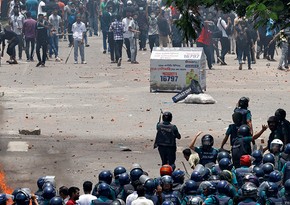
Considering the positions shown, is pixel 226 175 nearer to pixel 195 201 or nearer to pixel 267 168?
pixel 267 168

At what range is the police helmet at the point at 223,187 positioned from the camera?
14062 mm

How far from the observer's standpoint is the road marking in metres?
22.5

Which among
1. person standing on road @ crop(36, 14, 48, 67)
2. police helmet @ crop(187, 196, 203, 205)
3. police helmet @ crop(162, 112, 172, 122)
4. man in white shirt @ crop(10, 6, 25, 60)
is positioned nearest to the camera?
police helmet @ crop(187, 196, 203, 205)

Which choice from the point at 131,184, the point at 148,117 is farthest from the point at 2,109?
the point at 131,184

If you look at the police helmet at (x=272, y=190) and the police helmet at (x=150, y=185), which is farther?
the police helmet at (x=150, y=185)

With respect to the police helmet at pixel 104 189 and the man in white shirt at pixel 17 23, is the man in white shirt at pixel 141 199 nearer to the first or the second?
the police helmet at pixel 104 189

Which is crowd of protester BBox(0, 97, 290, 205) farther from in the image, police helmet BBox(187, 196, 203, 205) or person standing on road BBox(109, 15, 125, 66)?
person standing on road BBox(109, 15, 125, 66)

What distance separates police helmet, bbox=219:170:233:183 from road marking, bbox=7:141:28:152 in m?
7.92

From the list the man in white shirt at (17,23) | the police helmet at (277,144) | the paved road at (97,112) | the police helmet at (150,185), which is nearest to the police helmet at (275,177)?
the police helmet at (150,185)

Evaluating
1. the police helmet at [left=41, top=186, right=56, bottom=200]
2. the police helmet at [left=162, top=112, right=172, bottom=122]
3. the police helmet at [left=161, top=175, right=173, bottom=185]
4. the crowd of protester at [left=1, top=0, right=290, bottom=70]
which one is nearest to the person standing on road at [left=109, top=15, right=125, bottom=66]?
the crowd of protester at [left=1, top=0, right=290, bottom=70]

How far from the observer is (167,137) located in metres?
19.1

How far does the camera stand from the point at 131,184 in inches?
604

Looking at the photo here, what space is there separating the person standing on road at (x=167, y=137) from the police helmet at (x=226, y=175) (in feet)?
11.5

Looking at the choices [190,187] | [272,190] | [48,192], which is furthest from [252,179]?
[48,192]
